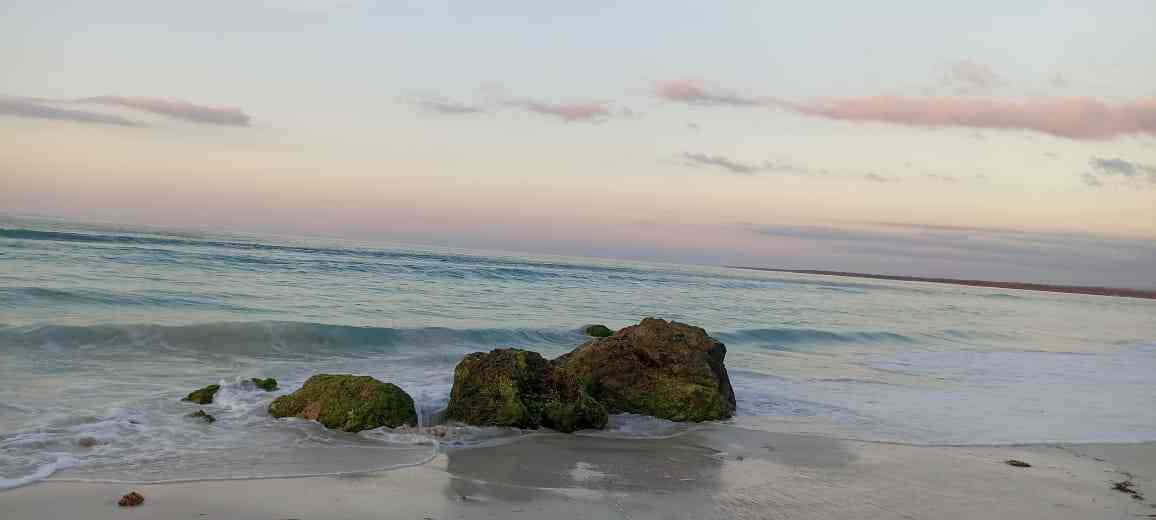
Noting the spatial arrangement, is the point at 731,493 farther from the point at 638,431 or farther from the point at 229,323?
the point at 229,323

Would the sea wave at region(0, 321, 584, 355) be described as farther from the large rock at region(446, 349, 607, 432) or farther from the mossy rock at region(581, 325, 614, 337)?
the large rock at region(446, 349, 607, 432)

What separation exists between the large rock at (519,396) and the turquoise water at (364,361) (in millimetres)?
268

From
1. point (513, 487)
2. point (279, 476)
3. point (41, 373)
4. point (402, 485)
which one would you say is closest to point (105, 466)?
point (279, 476)

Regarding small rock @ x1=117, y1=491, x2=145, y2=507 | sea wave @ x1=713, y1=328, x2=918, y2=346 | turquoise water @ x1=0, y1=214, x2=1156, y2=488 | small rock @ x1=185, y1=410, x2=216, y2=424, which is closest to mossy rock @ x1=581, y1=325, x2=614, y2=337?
turquoise water @ x1=0, y1=214, x2=1156, y2=488

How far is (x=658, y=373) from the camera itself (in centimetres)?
857

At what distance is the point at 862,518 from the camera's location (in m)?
4.97

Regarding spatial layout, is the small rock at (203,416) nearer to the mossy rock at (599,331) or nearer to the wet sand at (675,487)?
the wet sand at (675,487)

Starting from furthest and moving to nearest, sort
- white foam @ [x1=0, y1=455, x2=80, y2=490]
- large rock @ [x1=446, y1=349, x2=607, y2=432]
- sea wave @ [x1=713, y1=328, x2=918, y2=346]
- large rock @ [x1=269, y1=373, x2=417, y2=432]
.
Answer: sea wave @ [x1=713, y1=328, x2=918, y2=346]
large rock @ [x1=446, y1=349, x2=607, y2=432]
large rock @ [x1=269, y1=373, x2=417, y2=432]
white foam @ [x1=0, y1=455, x2=80, y2=490]

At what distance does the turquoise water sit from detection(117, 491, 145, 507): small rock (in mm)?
537

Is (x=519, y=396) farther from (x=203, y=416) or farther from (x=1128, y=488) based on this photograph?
(x=1128, y=488)

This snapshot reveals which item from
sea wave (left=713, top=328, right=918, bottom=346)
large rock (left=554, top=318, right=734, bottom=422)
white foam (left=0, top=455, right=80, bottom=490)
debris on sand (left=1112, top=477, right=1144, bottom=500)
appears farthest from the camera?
sea wave (left=713, top=328, right=918, bottom=346)

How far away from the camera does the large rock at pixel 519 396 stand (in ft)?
23.8

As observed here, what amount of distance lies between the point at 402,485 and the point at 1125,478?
6.01 meters

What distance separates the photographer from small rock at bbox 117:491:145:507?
4.47 meters
